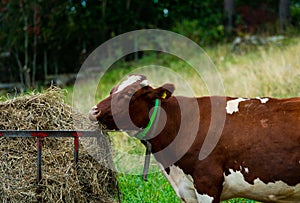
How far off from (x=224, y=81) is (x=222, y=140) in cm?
788

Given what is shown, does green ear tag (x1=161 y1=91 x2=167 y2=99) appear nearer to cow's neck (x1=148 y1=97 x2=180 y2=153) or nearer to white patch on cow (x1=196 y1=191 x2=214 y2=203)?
cow's neck (x1=148 y1=97 x2=180 y2=153)

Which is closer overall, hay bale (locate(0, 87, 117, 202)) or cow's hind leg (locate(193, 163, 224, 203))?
cow's hind leg (locate(193, 163, 224, 203))

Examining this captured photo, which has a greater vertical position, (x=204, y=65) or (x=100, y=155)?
(x=100, y=155)

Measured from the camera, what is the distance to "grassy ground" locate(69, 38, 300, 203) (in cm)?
655

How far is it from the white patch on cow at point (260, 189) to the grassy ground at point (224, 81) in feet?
5.52

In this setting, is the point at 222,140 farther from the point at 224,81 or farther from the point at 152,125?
the point at 224,81

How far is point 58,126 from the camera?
200 inches

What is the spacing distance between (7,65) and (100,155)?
1654 cm

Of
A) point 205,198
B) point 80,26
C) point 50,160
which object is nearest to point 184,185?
point 205,198

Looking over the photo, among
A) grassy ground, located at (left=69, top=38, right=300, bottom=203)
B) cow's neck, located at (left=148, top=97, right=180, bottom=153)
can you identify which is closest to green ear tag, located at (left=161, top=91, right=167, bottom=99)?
cow's neck, located at (left=148, top=97, right=180, bottom=153)

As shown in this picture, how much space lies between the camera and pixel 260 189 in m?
4.24

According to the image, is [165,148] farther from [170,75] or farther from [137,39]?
[137,39]

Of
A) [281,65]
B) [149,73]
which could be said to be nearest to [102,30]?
[149,73]

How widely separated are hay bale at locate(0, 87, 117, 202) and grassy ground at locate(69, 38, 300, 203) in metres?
1.19
